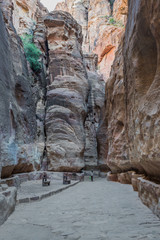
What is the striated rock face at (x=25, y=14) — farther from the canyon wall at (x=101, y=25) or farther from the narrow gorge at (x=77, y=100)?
the canyon wall at (x=101, y=25)

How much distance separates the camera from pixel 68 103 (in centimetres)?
1989

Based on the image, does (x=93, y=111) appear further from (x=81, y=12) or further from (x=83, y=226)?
(x=81, y=12)

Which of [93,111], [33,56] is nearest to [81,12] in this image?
[33,56]

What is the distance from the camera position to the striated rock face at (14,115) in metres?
8.59

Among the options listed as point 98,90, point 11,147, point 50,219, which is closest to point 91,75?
point 98,90

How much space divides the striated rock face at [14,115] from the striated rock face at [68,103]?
5.01 meters

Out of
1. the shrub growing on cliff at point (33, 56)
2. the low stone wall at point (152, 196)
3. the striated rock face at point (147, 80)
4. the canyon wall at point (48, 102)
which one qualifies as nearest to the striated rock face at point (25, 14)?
the canyon wall at point (48, 102)

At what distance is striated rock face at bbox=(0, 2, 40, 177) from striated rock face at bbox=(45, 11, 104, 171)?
5008mm

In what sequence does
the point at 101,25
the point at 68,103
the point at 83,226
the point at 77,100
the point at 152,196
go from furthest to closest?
the point at 101,25 → the point at 77,100 → the point at 68,103 → the point at 152,196 → the point at 83,226

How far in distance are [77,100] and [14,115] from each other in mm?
10829

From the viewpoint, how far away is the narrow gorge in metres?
4.79

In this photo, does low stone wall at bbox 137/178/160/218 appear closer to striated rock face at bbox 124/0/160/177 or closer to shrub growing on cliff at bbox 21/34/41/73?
striated rock face at bbox 124/0/160/177

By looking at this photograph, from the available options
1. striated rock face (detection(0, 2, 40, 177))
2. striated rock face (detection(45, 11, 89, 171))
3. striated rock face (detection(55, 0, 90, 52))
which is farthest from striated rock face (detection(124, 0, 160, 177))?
striated rock face (detection(55, 0, 90, 52))

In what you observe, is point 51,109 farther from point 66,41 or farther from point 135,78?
point 135,78
